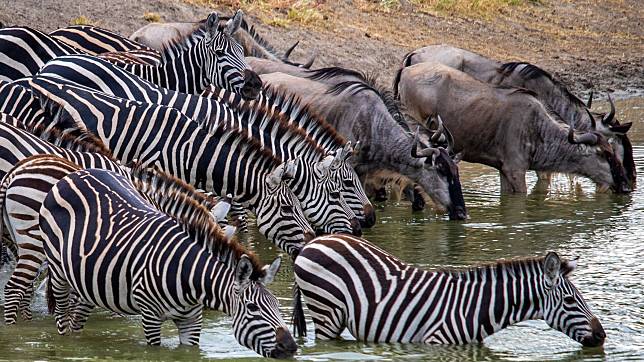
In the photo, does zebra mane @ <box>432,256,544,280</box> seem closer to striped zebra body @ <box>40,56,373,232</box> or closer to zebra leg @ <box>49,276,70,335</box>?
zebra leg @ <box>49,276,70,335</box>

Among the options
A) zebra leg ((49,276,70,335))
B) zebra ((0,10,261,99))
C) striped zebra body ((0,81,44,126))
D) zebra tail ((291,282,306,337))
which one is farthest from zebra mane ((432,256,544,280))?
zebra ((0,10,261,99))

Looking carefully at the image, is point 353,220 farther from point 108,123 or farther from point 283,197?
point 108,123

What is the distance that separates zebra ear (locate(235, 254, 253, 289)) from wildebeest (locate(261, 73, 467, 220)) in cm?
619

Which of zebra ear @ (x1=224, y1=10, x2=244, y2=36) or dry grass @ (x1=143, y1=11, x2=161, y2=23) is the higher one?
dry grass @ (x1=143, y1=11, x2=161, y2=23)

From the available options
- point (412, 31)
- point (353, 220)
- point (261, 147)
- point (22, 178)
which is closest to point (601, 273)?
point (353, 220)

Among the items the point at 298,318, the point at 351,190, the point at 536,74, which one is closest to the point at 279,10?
the point at 536,74

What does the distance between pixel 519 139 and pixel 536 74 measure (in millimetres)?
2037

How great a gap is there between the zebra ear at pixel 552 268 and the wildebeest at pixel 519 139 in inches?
276

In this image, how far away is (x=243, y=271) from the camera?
276 inches

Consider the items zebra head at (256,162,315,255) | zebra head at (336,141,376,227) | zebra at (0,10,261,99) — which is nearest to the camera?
zebra head at (256,162,315,255)

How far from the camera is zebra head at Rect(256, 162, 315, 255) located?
950 centimetres

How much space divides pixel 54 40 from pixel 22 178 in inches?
190

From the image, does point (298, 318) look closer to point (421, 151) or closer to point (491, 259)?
point (491, 259)

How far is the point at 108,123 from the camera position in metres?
10.5
